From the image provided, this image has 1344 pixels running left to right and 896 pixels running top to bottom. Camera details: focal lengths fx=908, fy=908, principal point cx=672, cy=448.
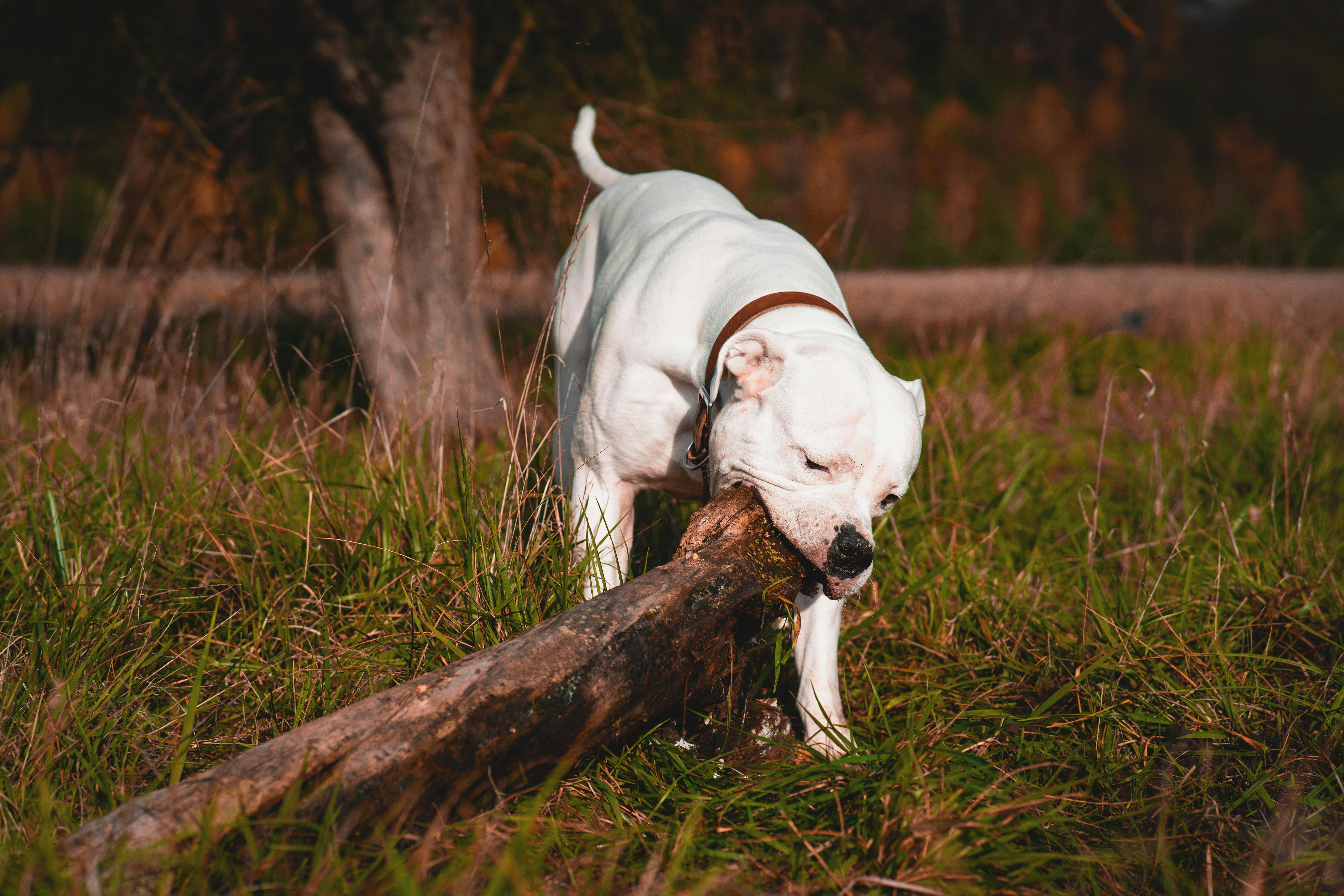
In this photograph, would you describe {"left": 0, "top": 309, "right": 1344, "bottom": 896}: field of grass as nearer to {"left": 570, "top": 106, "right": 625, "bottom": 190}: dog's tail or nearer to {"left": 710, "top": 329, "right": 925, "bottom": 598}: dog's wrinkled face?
{"left": 710, "top": 329, "right": 925, "bottom": 598}: dog's wrinkled face

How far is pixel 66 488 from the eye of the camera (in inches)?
114

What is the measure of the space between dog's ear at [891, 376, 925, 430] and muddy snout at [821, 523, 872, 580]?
17.2 inches

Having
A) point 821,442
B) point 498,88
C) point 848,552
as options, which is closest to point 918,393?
point 821,442

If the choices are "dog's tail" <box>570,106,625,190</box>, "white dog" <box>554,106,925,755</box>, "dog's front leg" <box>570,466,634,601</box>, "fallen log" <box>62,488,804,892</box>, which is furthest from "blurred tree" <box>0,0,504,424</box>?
"fallen log" <box>62,488,804,892</box>

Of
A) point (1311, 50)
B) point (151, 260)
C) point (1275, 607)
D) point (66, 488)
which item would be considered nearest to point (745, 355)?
point (1275, 607)

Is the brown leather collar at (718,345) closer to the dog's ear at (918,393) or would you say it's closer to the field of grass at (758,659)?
the dog's ear at (918,393)

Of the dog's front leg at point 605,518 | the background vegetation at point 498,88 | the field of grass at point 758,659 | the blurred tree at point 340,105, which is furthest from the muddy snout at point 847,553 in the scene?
the blurred tree at point 340,105

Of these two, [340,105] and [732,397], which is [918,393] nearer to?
[732,397]

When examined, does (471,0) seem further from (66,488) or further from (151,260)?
(66,488)

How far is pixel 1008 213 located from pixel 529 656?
14782 mm

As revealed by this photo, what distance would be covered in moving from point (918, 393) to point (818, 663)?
2.61 ft

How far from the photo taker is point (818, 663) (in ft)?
8.27

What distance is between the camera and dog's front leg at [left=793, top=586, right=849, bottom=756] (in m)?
2.51

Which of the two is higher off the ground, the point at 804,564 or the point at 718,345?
the point at 718,345
